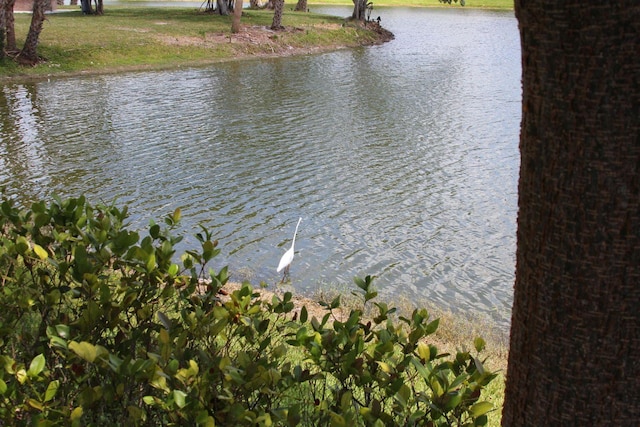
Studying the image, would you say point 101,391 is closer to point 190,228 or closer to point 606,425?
point 606,425

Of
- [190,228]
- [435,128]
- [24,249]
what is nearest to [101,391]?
[24,249]

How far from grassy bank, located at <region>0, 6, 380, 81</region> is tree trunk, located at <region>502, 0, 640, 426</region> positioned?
20.2m

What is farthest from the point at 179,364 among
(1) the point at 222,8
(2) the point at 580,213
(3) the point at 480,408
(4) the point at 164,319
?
→ (1) the point at 222,8

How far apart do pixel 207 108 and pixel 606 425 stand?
15.2 metres

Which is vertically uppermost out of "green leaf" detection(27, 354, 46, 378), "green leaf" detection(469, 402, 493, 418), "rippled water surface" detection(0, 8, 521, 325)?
"green leaf" detection(27, 354, 46, 378)

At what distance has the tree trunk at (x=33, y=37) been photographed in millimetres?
20156

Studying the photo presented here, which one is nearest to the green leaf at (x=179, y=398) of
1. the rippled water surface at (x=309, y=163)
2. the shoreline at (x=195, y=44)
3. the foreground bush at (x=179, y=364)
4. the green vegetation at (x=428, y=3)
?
the foreground bush at (x=179, y=364)

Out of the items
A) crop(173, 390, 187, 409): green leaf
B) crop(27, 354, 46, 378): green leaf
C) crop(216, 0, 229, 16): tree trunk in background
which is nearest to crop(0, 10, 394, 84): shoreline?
crop(216, 0, 229, 16): tree trunk in background

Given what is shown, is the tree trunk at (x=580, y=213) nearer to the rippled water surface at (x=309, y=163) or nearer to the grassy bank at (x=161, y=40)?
the rippled water surface at (x=309, y=163)

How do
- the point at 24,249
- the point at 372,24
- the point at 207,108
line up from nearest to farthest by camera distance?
1. the point at 24,249
2. the point at 207,108
3. the point at 372,24

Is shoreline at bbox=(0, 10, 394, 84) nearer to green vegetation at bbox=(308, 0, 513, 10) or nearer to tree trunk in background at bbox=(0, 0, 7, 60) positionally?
tree trunk in background at bbox=(0, 0, 7, 60)

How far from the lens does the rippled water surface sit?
837 centimetres

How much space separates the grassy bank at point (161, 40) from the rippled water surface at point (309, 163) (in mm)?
1759

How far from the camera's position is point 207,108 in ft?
54.5
